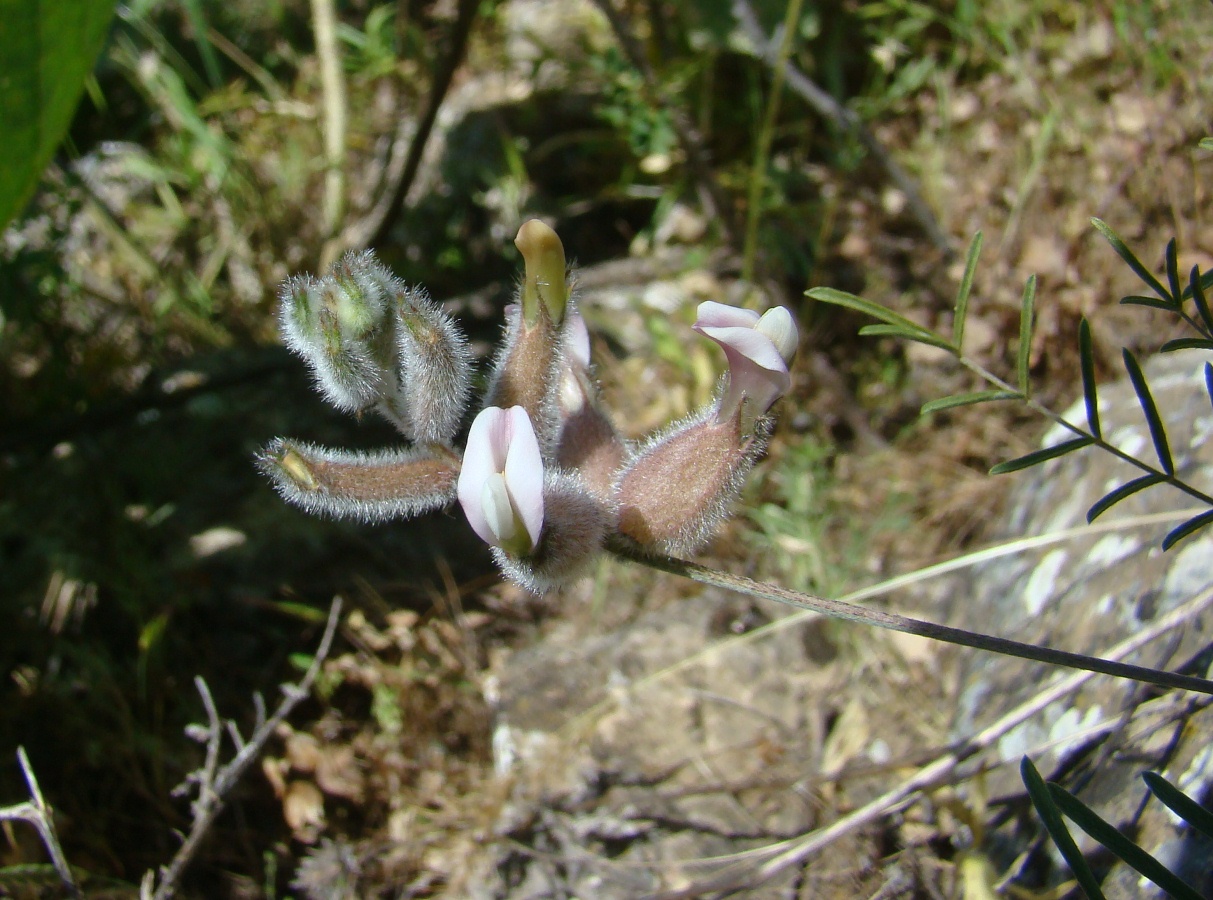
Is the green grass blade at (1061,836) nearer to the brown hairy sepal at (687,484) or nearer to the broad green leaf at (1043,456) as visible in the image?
the broad green leaf at (1043,456)

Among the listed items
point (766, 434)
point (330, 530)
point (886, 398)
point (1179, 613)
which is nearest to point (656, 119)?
point (886, 398)

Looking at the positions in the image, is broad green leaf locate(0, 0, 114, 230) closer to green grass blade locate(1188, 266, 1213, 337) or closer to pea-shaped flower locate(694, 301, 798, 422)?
pea-shaped flower locate(694, 301, 798, 422)

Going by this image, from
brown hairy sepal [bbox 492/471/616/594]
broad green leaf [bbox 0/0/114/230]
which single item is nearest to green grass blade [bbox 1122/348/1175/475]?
brown hairy sepal [bbox 492/471/616/594]

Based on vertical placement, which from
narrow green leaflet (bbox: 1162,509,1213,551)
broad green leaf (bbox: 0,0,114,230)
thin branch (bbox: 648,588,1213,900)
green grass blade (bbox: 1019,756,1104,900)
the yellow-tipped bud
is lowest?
thin branch (bbox: 648,588,1213,900)

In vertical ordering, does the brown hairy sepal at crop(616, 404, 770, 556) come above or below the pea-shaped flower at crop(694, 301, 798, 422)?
below

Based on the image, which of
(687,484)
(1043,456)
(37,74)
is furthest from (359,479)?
(1043,456)

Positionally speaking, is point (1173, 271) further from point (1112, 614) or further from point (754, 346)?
point (1112, 614)

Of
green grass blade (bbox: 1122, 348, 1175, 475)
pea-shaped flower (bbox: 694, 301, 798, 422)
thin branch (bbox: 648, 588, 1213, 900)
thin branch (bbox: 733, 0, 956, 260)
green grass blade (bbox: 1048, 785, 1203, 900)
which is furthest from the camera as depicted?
thin branch (bbox: 733, 0, 956, 260)
